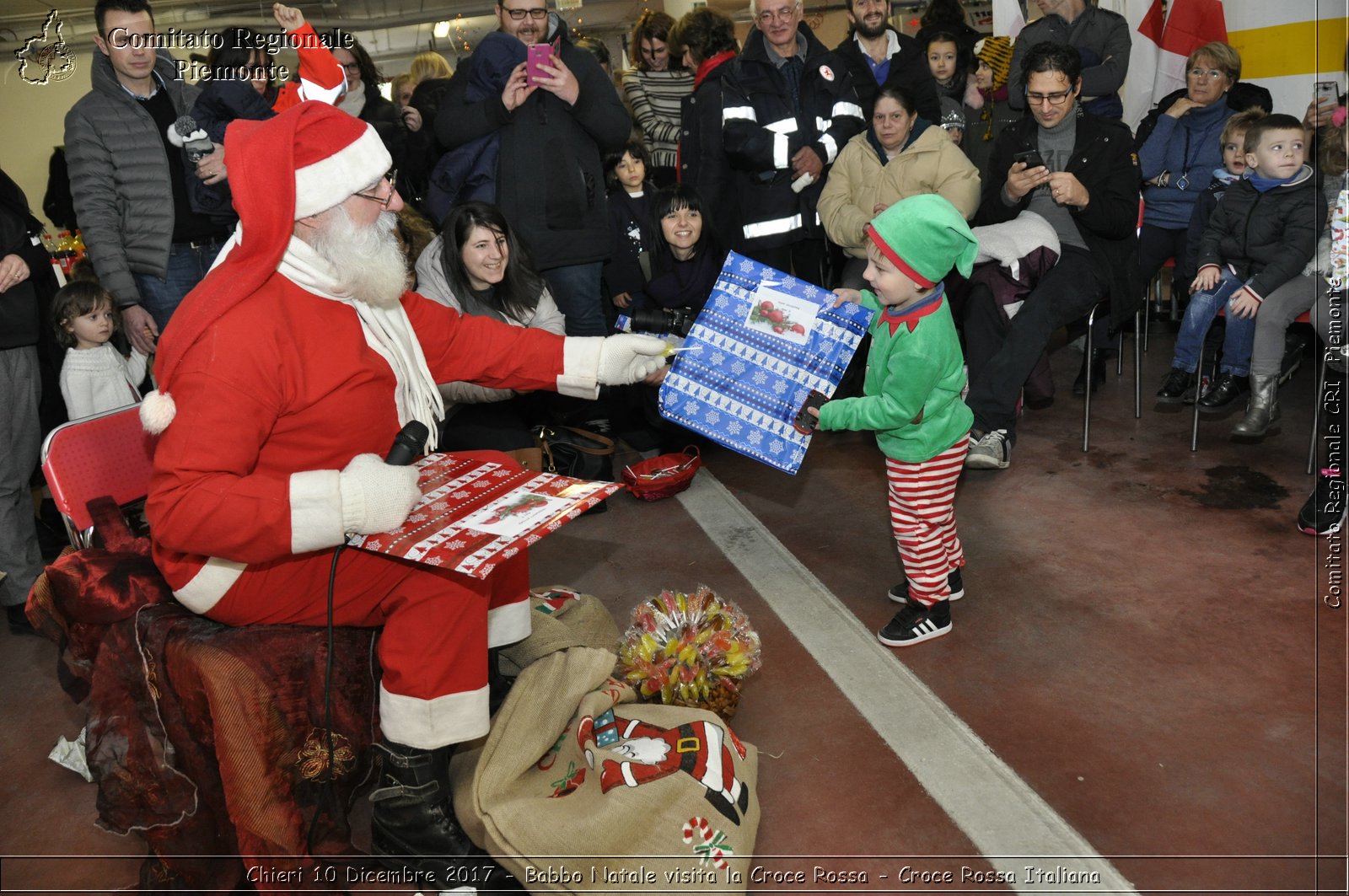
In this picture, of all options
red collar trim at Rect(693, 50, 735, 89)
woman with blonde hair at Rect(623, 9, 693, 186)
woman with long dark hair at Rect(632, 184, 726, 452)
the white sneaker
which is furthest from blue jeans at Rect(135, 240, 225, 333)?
the white sneaker

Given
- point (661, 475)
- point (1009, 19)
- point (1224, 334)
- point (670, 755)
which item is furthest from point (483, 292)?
point (1009, 19)

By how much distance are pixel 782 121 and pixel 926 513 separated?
264 centimetres

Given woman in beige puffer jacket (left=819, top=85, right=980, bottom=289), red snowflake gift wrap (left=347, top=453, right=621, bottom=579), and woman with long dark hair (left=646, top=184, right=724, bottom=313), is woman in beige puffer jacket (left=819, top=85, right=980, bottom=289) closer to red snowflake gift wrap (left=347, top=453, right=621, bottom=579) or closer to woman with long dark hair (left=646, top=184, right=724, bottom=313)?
woman with long dark hair (left=646, top=184, right=724, bottom=313)

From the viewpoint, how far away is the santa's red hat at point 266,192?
2.27 meters

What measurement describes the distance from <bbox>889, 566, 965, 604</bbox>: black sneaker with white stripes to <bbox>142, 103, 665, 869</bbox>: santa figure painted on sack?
158 cm

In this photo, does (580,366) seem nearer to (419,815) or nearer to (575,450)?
(419,815)

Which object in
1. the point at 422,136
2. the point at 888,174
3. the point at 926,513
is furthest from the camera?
the point at 422,136

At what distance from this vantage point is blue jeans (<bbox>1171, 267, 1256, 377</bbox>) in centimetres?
459

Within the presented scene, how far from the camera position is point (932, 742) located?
8.98 ft

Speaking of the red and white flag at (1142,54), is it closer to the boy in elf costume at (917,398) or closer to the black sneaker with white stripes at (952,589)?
the boy in elf costume at (917,398)

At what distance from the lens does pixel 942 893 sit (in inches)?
88.1

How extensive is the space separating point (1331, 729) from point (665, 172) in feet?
16.5

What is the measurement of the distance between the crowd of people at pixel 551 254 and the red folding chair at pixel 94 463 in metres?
0.33

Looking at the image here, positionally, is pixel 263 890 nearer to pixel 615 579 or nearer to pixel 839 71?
pixel 615 579
